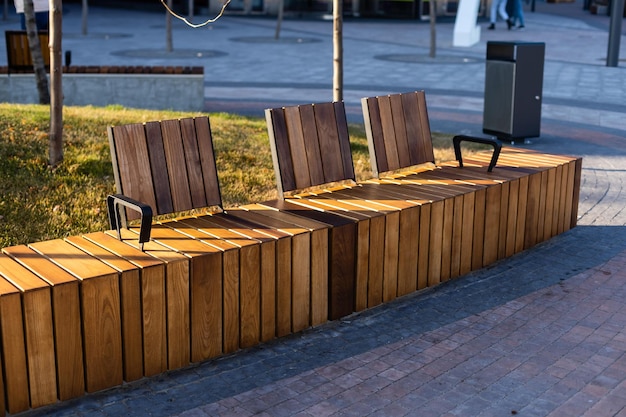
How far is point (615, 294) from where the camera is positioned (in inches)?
267

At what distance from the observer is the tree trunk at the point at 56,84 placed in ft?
26.2

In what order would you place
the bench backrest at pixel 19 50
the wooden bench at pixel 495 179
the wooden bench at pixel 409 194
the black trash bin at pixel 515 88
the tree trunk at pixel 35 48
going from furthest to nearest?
1. the bench backrest at pixel 19 50
2. the black trash bin at pixel 515 88
3. the tree trunk at pixel 35 48
4. the wooden bench at pixel 495 179
5. the wooden bench at pixel 409 194

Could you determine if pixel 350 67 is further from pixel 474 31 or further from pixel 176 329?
pixel 176 329

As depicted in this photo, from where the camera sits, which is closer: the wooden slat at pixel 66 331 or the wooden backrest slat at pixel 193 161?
the wooden slat at pixel 66 331

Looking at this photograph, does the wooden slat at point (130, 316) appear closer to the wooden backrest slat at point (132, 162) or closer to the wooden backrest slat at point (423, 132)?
the wooden backrest slat at point (132, 162)

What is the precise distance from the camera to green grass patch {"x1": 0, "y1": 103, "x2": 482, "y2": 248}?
7441mm

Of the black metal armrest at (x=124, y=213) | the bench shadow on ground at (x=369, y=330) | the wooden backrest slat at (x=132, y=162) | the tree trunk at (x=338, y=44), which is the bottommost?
the bench shadow on ground at (x=369, y=330)

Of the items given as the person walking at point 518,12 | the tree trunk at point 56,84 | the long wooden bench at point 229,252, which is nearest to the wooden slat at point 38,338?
the long wooden bench at point 229,252

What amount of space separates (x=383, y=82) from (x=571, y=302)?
12.2 m

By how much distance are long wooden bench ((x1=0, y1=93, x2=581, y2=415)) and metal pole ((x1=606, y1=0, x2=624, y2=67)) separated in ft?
45.4

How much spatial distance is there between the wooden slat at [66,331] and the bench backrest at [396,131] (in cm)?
324

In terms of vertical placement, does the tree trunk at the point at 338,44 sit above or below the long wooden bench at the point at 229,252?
above

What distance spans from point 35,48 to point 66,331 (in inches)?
277

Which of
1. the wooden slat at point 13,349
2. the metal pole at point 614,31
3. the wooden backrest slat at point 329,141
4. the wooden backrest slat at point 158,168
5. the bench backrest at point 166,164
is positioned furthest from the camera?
the metal pole at point 614,31
